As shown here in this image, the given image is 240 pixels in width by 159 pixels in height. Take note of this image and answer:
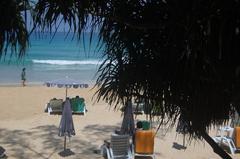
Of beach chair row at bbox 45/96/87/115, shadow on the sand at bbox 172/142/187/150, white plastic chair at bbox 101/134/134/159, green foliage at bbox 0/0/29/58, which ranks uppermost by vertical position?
green foliage at bbox 0/0/29/58

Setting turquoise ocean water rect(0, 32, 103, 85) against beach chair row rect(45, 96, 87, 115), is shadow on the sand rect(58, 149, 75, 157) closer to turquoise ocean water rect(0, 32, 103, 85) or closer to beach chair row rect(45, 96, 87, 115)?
beach chair row rect(45, 96, 87, 115)

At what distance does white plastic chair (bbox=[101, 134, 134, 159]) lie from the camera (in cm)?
938

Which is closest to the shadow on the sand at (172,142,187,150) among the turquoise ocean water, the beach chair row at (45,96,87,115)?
the beach chair row at (45,96,87,115)

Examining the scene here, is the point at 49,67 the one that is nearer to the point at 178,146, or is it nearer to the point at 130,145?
the point at 178,146

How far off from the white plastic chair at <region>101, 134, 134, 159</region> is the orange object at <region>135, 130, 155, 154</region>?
0.27 meters

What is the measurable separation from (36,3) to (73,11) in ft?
0.63

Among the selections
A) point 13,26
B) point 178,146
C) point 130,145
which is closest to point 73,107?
point 178,146

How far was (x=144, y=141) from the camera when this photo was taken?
9.63 m

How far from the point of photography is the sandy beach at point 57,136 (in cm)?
1046

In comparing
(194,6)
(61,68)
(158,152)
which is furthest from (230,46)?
(61,68)

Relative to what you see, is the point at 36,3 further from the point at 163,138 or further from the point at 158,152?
the point at 163,138

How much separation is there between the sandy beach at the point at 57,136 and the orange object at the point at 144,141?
0.84 metres

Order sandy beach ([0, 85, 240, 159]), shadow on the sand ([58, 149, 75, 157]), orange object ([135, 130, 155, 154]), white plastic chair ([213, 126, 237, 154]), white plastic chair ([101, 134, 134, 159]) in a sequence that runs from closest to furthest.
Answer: white plastic chair ([101, 134, 134, 159]), orange object ([135, 130, 155, 154]), shadow on the sand ([58, 149, 75, 157]), sandy beach ([0, 85, 240, 159]), white plastic chair ([213, 126, 237, 154])

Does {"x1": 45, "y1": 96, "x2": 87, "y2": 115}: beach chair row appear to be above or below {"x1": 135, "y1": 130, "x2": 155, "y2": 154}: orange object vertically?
above
